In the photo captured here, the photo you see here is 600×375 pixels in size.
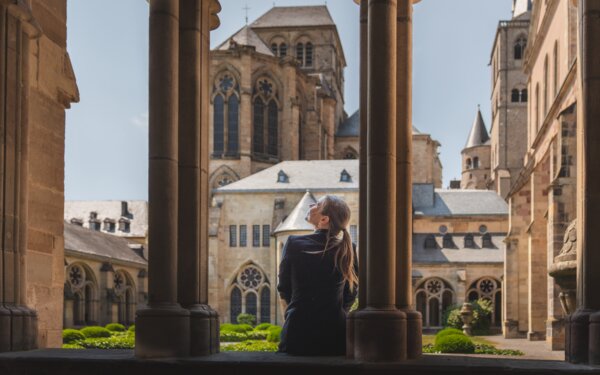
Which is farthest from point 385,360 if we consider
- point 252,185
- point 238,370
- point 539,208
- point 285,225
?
point 252,185

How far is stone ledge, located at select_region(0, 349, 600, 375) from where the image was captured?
17.9ft

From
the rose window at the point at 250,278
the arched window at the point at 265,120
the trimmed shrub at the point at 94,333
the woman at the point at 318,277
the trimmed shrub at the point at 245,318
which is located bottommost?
the trimmed shrub at the point at 245,318

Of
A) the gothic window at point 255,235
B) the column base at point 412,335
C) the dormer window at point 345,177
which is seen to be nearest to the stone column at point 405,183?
the column base at point 412,335

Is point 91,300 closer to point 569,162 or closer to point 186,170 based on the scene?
point 569,162

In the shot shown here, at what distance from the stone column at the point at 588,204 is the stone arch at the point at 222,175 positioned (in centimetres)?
4798

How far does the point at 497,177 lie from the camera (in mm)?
65375

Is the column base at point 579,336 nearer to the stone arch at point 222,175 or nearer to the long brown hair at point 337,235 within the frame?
the long brown hair at point 337,235

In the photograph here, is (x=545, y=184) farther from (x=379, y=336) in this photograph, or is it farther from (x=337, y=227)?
(x=379, y=336)

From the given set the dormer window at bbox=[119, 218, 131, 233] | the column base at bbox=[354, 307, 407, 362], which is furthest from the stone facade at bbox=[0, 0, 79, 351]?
the dormer window at bbox=[119, 218, 131, 233]

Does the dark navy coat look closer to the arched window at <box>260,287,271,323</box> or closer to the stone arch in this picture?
the arched window at <box>260,287,271,323</box>

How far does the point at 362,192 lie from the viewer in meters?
6.09

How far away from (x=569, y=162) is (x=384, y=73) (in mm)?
16205

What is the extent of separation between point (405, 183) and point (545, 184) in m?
22.4

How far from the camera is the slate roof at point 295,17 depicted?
222ft
